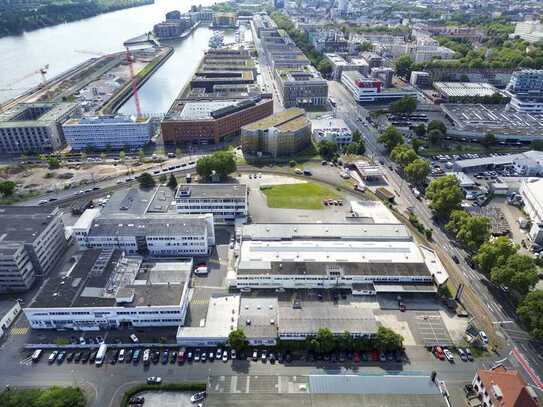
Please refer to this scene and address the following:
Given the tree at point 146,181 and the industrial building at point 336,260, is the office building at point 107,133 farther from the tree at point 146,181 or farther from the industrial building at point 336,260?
the industrial building at point 336,260

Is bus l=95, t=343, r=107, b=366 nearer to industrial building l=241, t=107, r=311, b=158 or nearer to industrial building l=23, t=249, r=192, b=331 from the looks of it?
industrial building l=23, t=249, r=192, b=331

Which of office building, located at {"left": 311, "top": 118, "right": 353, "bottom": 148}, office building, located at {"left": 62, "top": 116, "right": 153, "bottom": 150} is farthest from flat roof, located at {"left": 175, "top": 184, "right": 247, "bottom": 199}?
office building, located at {"left": 311, "top": 118, "right": 353, "bottom": 148}

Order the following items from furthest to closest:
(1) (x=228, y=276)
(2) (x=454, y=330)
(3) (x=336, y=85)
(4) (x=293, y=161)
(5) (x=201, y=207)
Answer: (3) (x=336, y=85) < (4) (x=293, y=161) < (5) (x=201, y=207) < (1) (x=228, y=276) < (2) (x=454, y=330)

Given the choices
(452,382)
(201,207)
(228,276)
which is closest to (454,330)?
(452,382)

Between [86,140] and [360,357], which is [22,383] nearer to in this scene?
[360,357]

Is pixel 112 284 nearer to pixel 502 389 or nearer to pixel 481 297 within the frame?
pixel 502 389

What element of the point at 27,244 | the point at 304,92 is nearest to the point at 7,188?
the point at 27,244

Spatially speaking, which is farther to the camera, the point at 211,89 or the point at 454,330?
the point at 211,89
